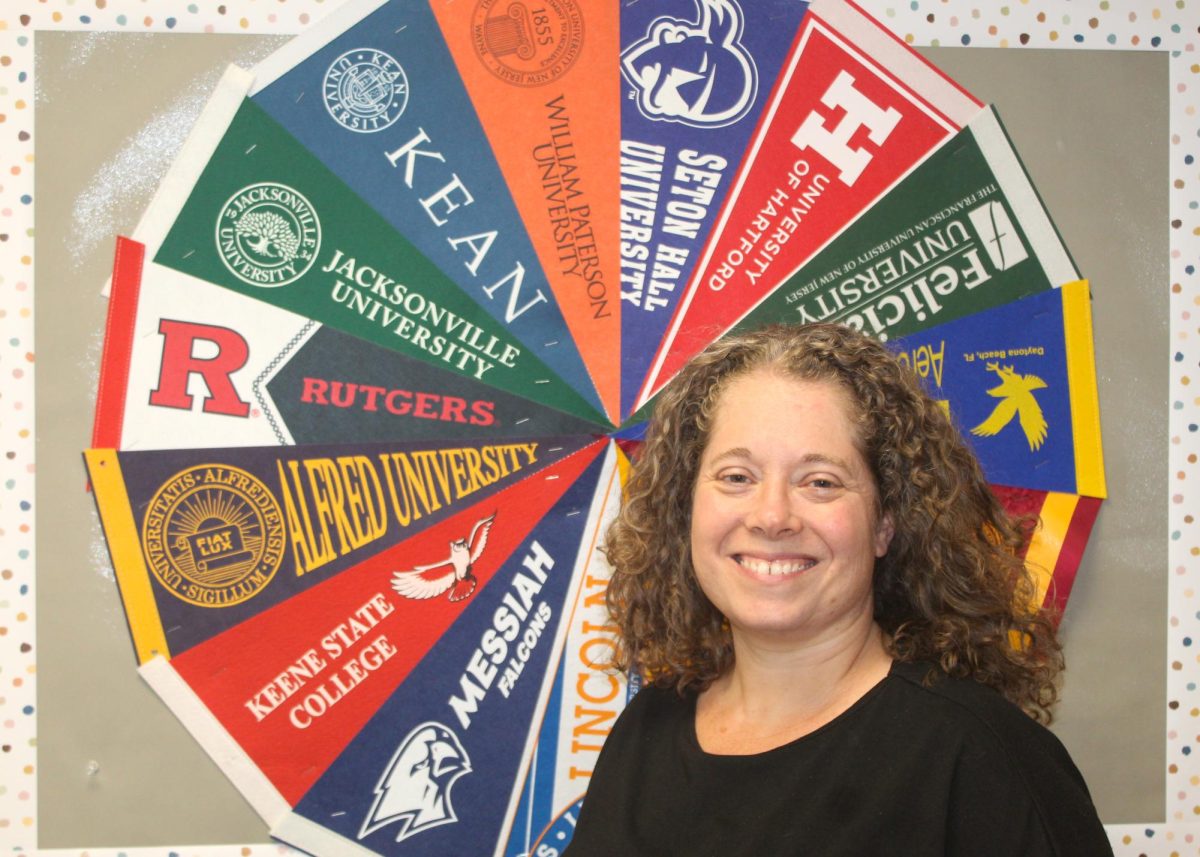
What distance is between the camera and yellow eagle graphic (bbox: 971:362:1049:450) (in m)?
1.48

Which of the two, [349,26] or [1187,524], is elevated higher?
[349,26]

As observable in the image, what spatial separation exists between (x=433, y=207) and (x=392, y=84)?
0.18m

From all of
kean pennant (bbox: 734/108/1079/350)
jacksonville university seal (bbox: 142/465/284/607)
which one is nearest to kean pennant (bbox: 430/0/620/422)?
kean pennant (bbox: 734/108/1079/350)

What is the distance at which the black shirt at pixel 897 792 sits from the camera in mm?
910

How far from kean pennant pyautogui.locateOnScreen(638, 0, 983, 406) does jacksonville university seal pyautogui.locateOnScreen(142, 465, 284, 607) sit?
0.59 m

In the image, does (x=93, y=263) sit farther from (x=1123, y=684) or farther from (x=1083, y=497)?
(x=1123, y=684)

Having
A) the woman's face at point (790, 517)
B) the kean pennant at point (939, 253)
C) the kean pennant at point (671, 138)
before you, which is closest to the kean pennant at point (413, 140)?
the kean pennant at point (671, 138)

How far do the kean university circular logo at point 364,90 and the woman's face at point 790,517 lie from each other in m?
0.71

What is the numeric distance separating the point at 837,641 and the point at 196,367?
0.94 m

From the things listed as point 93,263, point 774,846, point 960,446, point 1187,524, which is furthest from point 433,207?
point 1187,524

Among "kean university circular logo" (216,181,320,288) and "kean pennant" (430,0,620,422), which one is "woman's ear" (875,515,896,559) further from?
"kean university circular logo" (216,181,320,288)

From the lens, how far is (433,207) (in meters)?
1.46

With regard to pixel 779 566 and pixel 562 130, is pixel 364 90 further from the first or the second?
pixel 779 566

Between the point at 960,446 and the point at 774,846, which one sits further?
the point at 960,446
